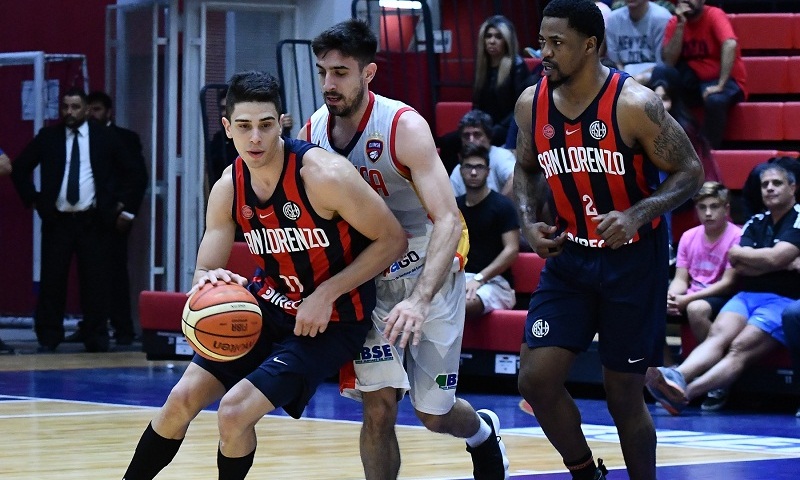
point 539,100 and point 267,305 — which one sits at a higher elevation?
point 539,100

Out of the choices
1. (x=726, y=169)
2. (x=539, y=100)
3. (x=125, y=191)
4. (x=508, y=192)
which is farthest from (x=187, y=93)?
(x=539, y=100)

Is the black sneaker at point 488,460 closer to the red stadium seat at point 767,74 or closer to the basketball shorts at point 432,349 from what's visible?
the basketball shorts at point 432,349

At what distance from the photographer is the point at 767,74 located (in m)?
10.8

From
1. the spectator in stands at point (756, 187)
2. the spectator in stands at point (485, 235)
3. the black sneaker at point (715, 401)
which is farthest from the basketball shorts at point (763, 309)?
the spectator in stands at point (485, 235)

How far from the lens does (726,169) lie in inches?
384

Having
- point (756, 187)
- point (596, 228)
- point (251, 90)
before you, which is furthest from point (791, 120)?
point (251, 90)

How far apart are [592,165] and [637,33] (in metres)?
5.88

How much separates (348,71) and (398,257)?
2.03ft

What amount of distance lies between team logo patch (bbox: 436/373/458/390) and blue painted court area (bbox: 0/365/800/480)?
2.77 ft

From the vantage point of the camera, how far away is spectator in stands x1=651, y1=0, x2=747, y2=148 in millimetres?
9836

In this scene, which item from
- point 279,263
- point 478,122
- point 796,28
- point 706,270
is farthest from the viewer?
point 796,28

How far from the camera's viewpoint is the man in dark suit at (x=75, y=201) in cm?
1102

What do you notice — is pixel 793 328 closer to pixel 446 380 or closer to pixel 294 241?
pixel 446 380

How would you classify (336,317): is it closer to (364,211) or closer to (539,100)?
(364,211)
